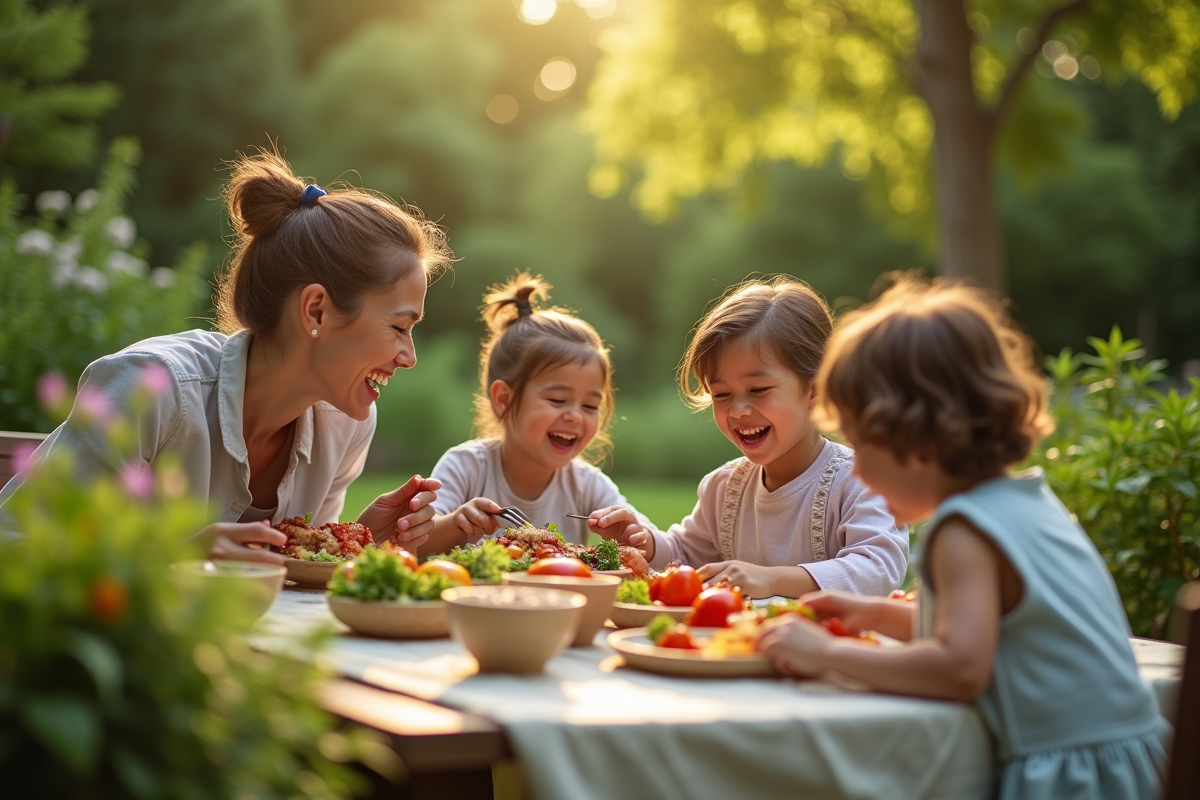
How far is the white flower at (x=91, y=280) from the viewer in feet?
20.8

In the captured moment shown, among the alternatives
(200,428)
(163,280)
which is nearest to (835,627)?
(200,428)

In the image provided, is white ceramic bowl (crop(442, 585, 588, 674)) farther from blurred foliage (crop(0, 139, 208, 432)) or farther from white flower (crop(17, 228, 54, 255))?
white flower (crop(17, 228, 54, 255))

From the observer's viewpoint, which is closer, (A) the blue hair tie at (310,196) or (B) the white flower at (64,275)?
(A) the blue hair tie at (310,196)

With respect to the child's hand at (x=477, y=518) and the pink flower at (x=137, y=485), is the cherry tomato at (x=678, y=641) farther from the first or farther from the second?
the child's hand at (x=477, y=518)

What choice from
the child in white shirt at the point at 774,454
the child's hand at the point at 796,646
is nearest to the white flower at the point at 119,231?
the child in white shirt at the point at 774,454

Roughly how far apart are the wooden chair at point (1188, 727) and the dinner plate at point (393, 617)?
3.90ft

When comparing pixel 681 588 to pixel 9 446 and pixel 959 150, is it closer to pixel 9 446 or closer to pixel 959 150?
pixel 9 446

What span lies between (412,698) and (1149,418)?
316 centimetres

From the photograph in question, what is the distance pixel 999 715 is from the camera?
1.65 metres

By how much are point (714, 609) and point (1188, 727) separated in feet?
2.67

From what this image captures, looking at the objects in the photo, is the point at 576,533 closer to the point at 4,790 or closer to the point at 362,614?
the point at 362,614

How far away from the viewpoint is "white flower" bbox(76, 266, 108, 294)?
6.33 meters

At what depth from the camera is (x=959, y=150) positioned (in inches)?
360

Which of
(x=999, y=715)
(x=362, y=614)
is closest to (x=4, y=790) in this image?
(x=362, y=614)
